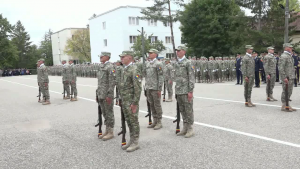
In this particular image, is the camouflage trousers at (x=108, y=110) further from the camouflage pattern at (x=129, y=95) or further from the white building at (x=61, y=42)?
the white building at (x=61, y=42)

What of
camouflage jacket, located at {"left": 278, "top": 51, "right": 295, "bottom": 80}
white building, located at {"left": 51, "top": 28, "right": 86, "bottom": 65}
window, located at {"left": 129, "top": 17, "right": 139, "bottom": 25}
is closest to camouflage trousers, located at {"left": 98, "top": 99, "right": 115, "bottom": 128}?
camouflage jacket, located at {"left": 278, "top": 51, "right": 295, "bottom": 80}

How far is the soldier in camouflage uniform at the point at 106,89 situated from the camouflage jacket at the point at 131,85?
2.48 feet

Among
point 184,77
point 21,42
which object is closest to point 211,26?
point 184,77

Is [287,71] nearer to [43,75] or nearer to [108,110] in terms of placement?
[108,110]

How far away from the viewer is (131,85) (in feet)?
18.0

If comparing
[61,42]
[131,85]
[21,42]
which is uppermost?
[21,42]

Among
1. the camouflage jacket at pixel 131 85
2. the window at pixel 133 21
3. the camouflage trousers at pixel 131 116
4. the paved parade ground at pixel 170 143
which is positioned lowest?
the paved parade ground at pixel 170 143

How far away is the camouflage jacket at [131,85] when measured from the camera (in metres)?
5.36

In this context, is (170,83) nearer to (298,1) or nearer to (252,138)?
(252,138)

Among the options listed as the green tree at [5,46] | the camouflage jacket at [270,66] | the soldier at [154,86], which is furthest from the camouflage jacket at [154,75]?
the green tree at [5,46]

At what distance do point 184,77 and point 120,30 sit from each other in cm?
4031

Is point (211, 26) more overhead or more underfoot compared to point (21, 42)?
more underfoot

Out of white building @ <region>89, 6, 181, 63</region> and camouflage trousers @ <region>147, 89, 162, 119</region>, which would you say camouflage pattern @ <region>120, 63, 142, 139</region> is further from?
A: white building @ <region>89, 6, 181, 63</region>

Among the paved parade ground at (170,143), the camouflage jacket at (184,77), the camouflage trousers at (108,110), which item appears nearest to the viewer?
the paved parade ground at (170,143)
